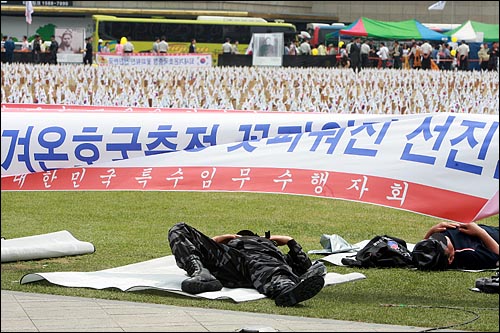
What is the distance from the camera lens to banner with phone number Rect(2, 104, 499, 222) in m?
8.00

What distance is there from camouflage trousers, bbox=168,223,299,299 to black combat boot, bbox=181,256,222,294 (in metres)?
0.06

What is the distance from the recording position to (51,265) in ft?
31.9

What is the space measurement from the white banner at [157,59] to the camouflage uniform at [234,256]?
2971 cm

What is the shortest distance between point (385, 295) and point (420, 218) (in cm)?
509

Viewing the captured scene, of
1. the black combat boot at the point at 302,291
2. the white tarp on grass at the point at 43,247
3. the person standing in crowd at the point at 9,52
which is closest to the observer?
the black combat boot at the point at 302,291

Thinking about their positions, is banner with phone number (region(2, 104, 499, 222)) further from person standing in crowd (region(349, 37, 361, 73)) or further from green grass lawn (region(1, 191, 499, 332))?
person standing in crowd (region(349, 37, 361, 73))

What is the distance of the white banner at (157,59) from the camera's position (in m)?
38.3

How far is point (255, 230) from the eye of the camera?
12109 millimetres

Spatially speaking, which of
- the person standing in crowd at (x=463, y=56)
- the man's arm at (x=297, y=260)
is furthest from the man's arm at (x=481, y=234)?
the person standing in crowd at (x=463, y=56)

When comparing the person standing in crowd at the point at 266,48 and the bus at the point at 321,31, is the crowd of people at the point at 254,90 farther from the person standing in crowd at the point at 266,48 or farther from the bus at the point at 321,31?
the bus at the point at 321,31

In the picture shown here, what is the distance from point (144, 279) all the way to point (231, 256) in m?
0.73

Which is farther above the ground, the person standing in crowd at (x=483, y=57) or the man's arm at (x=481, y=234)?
the man's arm at (x=481, y=234)

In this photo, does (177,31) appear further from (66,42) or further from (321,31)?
(66,42)

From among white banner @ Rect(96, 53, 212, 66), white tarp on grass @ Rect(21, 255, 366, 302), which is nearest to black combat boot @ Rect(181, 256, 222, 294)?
white tarp on grass @ Rect(21, 255, 366, 302)
